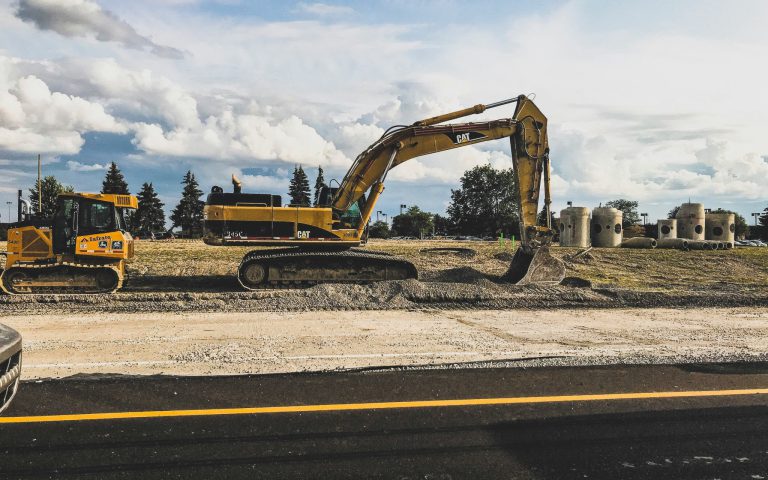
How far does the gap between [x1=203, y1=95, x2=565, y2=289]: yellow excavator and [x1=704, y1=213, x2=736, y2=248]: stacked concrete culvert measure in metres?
26.8

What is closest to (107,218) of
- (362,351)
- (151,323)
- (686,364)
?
(151,323)

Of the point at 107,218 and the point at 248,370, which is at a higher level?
the point at 107,218

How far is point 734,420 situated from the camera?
199 inches

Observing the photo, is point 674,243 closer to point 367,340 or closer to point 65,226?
point 367,340

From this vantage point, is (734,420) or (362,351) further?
(362,351)

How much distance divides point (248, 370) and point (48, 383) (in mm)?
1994

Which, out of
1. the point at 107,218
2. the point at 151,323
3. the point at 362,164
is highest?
the point at 362,164

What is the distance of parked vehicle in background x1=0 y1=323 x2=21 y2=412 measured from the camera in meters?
3.95

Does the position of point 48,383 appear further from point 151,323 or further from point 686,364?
point 686,364

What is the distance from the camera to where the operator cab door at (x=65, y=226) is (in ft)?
50.9

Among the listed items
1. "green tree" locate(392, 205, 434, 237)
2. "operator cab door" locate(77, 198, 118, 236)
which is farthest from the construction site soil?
"green tree" locate(392, 205, 434, 237)

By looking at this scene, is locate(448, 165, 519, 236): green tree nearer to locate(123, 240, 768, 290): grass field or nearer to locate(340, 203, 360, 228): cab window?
locate(123, 240, 768, 290): grass field

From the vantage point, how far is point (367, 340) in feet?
29.4

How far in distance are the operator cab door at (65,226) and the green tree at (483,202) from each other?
285 ft
